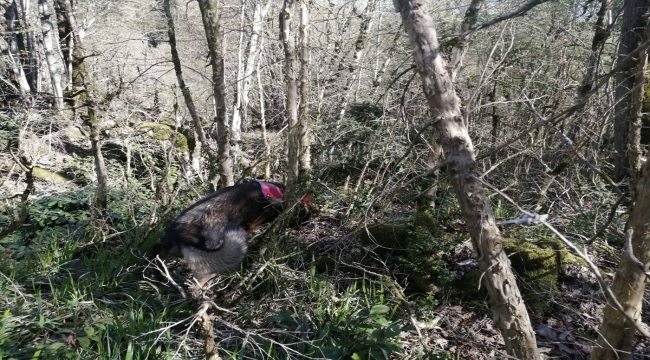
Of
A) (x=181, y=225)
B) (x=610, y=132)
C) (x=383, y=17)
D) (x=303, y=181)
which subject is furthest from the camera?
(x=383, y=17)

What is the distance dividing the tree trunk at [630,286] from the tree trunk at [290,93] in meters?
2.78

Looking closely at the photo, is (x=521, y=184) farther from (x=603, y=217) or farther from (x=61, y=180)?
(x=61, y=180)

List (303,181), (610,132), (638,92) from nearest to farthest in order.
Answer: (638,92) → (303,181) → (610,132)

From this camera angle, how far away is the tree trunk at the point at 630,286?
2.15m

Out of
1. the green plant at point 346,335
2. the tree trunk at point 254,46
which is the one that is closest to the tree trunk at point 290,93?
the green plant at point 346,335

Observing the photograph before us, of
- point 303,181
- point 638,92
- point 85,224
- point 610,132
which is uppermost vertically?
point 638,92

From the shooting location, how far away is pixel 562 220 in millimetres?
4438

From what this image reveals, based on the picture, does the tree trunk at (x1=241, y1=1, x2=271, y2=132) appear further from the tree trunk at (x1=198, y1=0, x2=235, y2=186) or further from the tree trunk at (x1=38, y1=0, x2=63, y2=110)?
the tree trunk at (x1=38, y1=0, x2=63, y2=110)

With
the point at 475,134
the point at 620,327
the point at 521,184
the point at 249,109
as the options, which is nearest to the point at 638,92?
the point at 620,327

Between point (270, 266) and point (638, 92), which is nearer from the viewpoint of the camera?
point (638, 92)

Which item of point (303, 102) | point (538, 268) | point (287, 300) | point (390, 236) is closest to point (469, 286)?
point (538, 268)

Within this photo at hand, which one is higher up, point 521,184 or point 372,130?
point 372,130

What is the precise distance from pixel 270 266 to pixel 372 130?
2872 mm

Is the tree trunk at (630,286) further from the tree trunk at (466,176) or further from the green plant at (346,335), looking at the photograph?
the green plant at (346,335)
